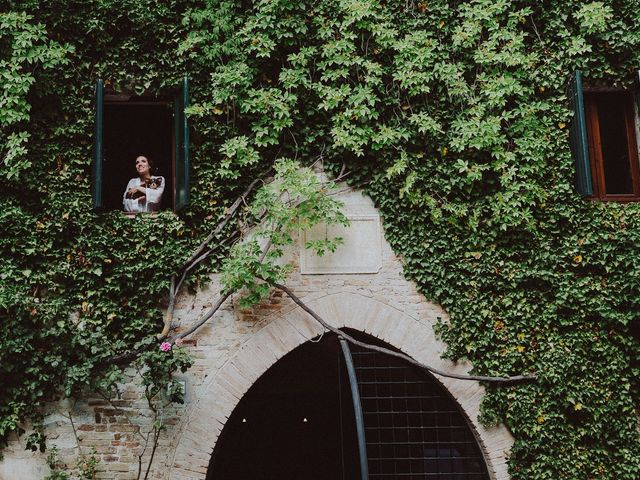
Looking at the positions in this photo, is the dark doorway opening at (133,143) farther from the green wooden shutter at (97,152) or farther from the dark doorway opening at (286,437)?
the dark doorway opening at (286,437)

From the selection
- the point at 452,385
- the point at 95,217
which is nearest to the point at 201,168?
the point at 95,217

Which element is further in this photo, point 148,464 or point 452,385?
point 452,385

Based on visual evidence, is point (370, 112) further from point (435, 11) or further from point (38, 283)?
point (38, 283)

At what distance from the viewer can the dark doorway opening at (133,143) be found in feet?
23.9

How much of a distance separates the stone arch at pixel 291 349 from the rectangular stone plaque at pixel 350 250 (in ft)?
0.94

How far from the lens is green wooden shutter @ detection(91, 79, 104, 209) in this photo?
6.25 meters

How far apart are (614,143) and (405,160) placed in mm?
2437

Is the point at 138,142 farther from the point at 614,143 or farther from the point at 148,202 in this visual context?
the point at 614,143

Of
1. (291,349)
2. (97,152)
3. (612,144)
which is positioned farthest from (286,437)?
(612,144)

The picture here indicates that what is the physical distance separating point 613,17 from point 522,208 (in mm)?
2323

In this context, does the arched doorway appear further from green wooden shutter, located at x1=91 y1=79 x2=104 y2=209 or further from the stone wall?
green wooden shutter, located at x1=91 y1=79 x2=104 y2=209

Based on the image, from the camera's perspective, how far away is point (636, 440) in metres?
6.48

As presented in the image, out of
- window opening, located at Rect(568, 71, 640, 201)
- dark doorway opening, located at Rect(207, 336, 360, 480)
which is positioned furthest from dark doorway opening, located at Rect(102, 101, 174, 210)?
dark doorway opening, located at Rect(207, 336, 360, 480)

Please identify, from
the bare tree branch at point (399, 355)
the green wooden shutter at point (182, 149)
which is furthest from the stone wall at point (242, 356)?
the green wooden shutter at point (182, 149)
